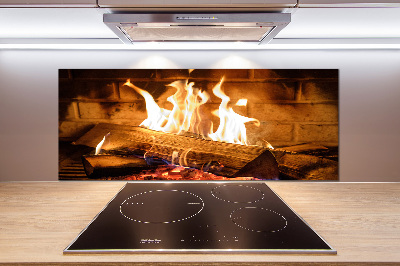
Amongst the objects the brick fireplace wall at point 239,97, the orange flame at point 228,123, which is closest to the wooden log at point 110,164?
the brick fireplace wall at point 239,97

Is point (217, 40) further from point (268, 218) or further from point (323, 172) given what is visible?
point (323, 172)

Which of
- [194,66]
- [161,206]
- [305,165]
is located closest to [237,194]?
[161,206]

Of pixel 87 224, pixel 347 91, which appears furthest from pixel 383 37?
pixel 87 224

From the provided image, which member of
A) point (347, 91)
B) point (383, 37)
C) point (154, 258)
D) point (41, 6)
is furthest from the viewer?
point (347, 91)

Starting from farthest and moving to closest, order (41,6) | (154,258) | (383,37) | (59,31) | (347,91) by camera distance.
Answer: (347,91) → (383,37) → (59,31) → (41,6) → (154,258)

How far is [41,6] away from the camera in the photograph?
858 millimetres

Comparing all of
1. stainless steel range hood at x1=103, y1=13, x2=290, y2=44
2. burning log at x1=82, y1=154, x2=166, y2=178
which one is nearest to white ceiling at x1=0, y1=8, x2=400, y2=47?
stainless steel range hood at x1=103, y1=13, x2=290, y2=44

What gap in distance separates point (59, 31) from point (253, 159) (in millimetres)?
1037

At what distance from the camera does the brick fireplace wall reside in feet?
4.57

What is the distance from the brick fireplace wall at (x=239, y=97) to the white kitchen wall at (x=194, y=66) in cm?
4

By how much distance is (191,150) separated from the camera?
1431 millimetres

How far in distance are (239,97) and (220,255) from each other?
0.87m

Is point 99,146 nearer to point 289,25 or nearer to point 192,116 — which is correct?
point 192,116

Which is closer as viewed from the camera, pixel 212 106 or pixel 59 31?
pixel 59 31
